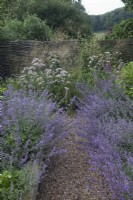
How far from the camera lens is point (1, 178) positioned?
298 centimetres

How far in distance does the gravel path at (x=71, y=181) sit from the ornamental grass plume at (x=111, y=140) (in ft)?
0.36

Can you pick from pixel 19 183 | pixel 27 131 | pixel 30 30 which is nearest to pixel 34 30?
pixel 30 30

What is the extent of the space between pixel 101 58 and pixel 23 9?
1182 centimetres

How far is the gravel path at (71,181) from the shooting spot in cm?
340

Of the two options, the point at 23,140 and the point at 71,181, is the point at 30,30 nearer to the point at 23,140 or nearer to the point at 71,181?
the point at 23,140

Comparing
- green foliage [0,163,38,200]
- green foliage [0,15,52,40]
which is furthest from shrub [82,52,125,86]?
green foliage [0,163,38,200]

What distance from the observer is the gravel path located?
340cm

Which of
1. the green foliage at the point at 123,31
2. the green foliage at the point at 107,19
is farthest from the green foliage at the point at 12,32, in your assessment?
the green foliage at the point at 107,19

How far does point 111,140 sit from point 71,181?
1.89 ft

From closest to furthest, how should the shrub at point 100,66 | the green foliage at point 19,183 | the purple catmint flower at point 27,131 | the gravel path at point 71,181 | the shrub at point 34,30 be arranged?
the green foliage at point 19,183
the gravel path at point 71,181
the purple catmint flower at point 27,131
the shrub at point 100,66
the shrub at point 34,30

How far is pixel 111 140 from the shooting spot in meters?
3.72

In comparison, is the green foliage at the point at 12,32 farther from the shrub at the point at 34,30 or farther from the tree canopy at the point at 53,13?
the tree canopy at the point at 53,13

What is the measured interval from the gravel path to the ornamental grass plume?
0.11 metres

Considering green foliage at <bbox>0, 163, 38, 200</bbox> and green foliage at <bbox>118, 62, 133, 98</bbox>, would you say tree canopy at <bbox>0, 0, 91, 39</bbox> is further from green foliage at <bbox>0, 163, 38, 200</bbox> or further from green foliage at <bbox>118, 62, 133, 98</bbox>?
green foliage at <bbox>0, 163, 38, 200</bbox>
